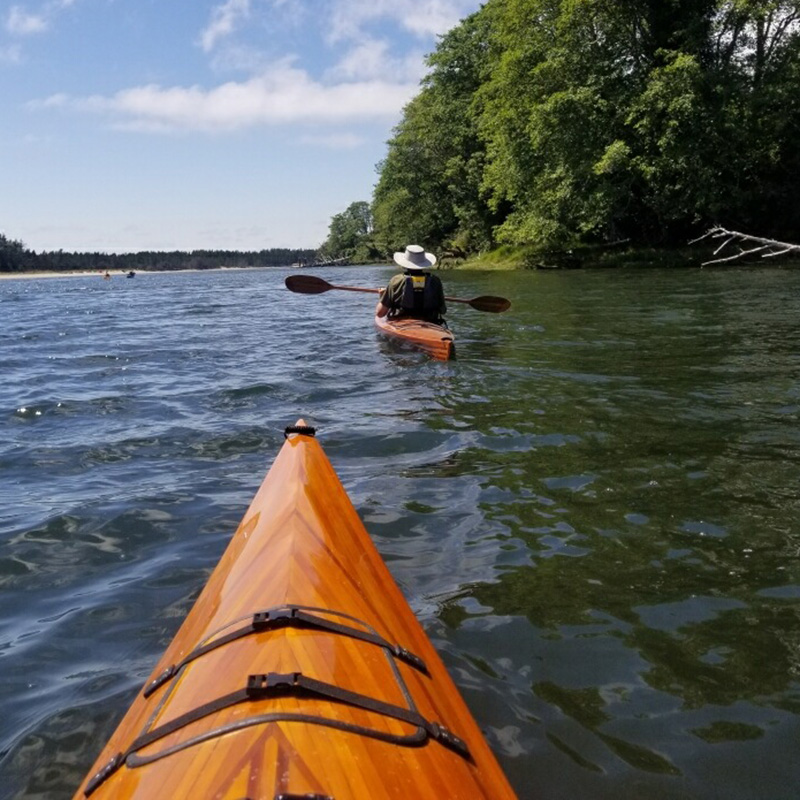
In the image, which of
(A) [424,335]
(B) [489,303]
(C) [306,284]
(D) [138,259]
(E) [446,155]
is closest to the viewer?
(A) [424,335]

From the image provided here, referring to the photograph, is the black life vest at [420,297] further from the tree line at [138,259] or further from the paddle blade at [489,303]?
the tree line at [138,259]

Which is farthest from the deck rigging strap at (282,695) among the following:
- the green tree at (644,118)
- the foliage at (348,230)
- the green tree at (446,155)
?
the foliage at (348,230)

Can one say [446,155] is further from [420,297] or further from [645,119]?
[420,297]

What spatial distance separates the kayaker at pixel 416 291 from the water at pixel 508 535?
1.07 m

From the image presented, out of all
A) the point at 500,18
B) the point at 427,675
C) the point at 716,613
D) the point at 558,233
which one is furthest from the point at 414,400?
the point at 500,18

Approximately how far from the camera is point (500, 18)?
32562 mm

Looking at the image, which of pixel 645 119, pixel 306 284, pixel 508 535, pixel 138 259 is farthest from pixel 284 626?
pixel 138 259

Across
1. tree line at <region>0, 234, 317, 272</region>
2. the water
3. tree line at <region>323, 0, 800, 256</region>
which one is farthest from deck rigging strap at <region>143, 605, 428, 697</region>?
tree line at <region>0, 234, 317, 272</region>

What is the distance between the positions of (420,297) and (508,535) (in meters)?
6.70

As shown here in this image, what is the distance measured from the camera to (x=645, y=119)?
24438 mm

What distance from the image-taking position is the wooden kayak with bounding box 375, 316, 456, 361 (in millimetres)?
9320

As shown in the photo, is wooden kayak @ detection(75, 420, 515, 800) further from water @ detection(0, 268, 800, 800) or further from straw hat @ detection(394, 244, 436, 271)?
straw hat @ detection(394, 244, 436, 271)

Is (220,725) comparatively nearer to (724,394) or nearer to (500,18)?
(724,394)

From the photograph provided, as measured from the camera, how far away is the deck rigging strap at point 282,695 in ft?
5.83
